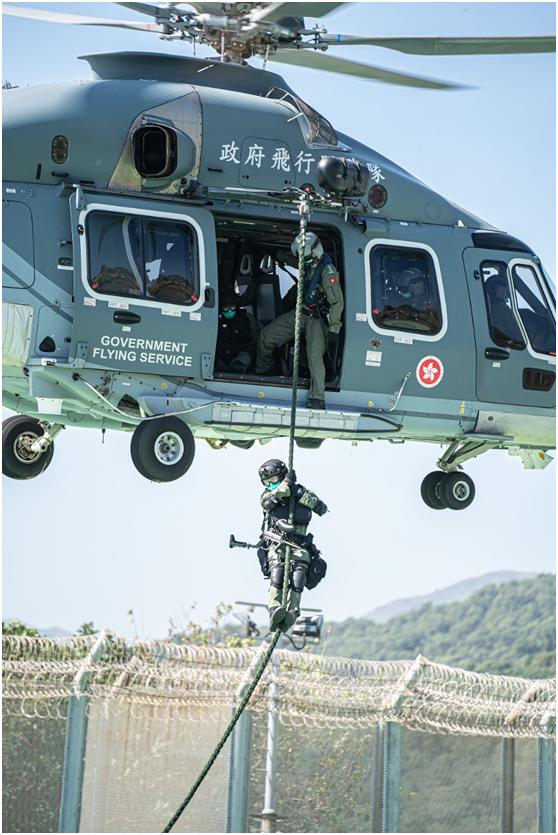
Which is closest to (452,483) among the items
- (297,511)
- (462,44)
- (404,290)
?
(404,290)

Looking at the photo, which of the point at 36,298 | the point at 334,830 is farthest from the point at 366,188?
the point at 334,830

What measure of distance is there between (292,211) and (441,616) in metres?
60.5

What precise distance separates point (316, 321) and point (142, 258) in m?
1.82

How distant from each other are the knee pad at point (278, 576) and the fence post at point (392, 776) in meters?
2.90

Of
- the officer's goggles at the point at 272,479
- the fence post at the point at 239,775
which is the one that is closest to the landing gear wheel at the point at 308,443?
the fence post at the point at 239,775

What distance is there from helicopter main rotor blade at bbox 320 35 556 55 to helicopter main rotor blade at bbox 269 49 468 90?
34cm

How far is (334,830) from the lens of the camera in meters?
15.2

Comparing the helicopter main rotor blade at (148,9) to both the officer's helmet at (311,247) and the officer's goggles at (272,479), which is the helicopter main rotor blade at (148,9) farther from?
the officer's goggles at (272,479)

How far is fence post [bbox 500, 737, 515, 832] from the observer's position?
15336mm

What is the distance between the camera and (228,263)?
632 inches

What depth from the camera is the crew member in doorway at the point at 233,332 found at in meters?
15.8

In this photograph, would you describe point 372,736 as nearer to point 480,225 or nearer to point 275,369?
point 275,369

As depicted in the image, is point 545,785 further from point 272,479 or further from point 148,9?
point 148,9

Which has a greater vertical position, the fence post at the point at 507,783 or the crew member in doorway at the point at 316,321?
the crew member in doorway at the point at 316,321
